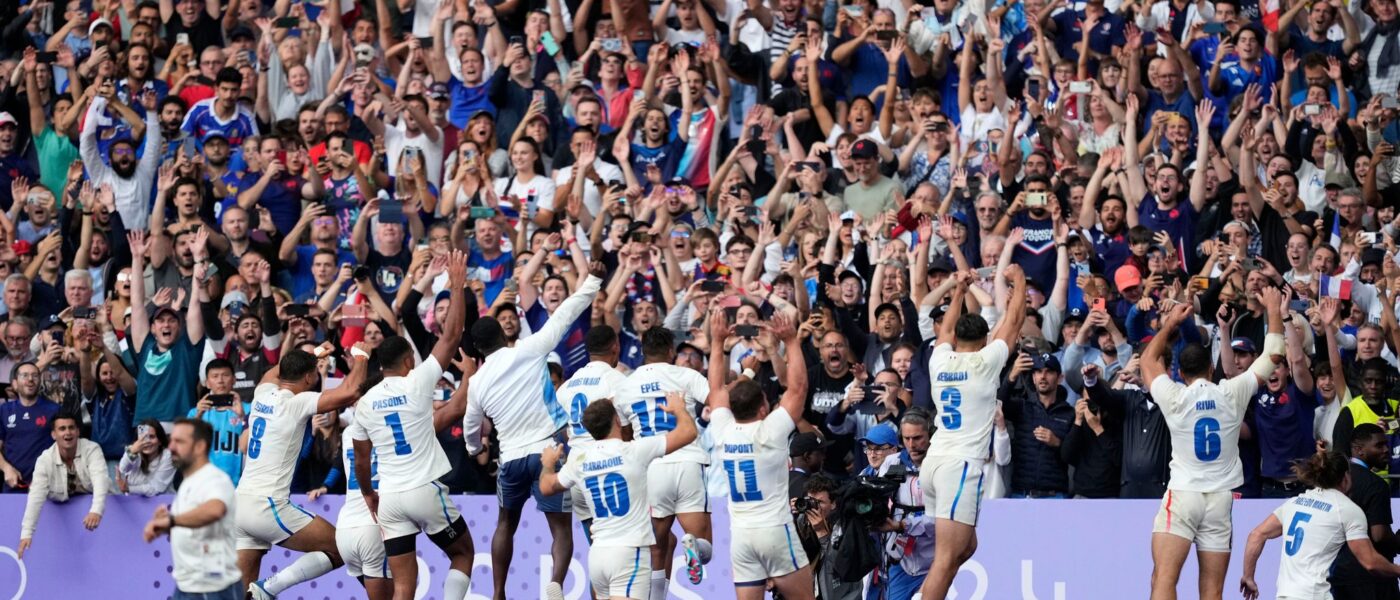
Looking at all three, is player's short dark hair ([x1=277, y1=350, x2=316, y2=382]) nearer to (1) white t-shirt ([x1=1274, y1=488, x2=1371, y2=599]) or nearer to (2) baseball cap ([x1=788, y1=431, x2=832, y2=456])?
(2) baseball cap ([x1=788, y1=431, x2=832, y2=456])

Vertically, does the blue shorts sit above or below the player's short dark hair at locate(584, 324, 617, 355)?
below

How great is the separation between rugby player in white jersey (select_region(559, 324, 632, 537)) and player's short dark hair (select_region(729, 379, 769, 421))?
3.87 feet

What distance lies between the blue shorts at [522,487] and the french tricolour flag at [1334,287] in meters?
7.25

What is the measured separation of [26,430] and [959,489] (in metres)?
9.17

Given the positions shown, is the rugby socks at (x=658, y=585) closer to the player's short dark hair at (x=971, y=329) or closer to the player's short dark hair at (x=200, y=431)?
the player's short dark hair at (x=971, y=329)

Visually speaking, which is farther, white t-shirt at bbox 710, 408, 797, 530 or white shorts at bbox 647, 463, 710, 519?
white shorts at bbox 647, 463, 710, 519

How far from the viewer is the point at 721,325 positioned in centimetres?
1459

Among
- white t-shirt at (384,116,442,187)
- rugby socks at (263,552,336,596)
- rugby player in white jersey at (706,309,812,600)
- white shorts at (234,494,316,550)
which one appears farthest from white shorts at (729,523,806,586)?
white t-shirt at (384,116,442,187)

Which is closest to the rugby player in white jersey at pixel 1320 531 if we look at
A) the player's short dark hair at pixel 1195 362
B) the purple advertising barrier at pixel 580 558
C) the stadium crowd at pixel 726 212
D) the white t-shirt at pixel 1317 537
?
the white t-shirt at pixel 1317 537

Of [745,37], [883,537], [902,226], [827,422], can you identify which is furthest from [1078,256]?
[745,37]

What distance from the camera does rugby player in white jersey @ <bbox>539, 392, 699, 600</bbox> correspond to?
13.6 meters

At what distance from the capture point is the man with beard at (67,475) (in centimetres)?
1753

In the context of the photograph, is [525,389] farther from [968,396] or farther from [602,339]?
[968,396]

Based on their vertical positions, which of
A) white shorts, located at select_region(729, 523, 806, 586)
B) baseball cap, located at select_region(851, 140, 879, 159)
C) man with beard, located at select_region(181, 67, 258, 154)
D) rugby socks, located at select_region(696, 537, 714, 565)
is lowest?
rugby socks, located at select_region(696, 537, 714, 565)
